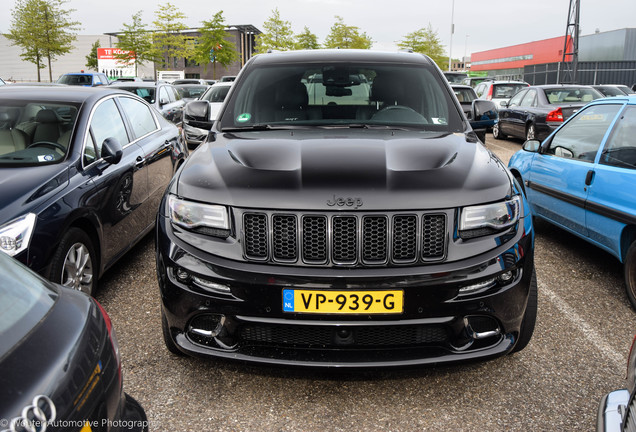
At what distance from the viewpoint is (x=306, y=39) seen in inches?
2028

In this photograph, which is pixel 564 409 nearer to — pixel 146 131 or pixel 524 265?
pixel 524 265

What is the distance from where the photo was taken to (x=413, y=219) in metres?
2.46

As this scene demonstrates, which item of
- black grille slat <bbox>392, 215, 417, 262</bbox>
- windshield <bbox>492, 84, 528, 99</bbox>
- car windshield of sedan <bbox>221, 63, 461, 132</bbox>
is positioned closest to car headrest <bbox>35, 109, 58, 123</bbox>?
car windshield of sedan <bbox>221, 63, 461, 132</bbox>

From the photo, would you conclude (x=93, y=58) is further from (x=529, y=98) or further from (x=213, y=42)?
(x=529, y=98)

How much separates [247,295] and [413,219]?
819mm

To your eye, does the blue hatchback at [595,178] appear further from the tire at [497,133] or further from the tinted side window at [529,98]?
the tire at [497,133]

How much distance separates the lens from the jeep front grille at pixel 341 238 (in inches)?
96.0

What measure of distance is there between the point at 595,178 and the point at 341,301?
9.61ft

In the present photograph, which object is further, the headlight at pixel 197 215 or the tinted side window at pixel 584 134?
the tinted side window at pixel 584 134

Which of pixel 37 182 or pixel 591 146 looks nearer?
pixel 37 182

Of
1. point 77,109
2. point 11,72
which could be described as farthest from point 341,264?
point 11,72

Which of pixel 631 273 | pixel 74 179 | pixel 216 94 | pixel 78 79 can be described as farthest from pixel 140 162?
pixel 78 79

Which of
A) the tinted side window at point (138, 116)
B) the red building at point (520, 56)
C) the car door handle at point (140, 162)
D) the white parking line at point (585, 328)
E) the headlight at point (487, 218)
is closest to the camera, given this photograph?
the headlight at point (487, 218)

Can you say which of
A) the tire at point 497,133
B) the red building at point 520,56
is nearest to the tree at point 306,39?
the red building at point 520,56
